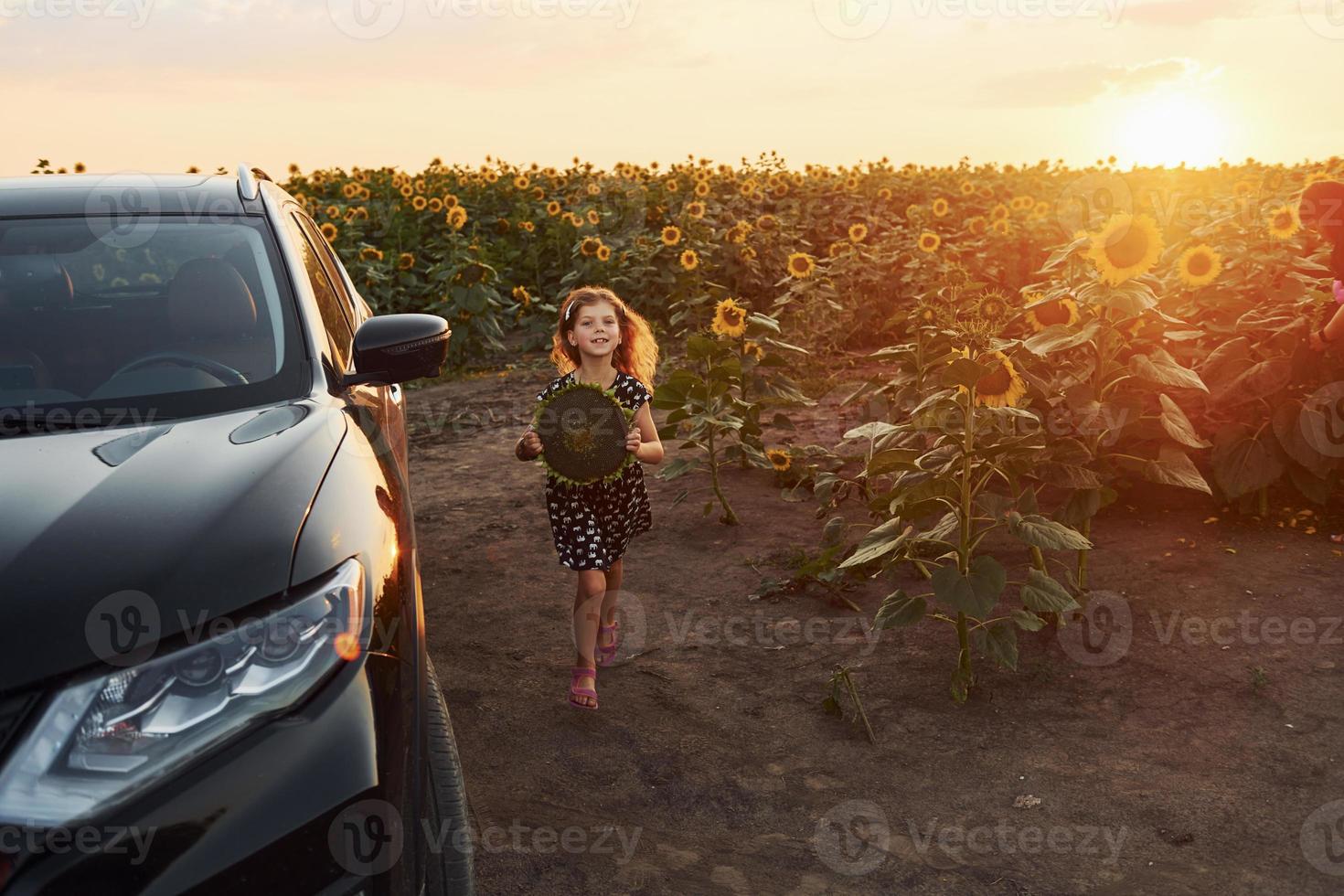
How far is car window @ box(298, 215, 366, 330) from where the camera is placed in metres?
4.17

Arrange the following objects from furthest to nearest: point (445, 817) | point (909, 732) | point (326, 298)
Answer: point (909, 732), point (326, 298), point (445, 817)

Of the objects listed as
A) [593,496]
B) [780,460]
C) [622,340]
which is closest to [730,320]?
[780,460]

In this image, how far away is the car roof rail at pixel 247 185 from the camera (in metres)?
3.53

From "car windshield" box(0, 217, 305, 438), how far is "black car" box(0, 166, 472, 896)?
17 mm

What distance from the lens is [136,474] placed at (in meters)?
2.10

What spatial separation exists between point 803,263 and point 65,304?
17.1 feet

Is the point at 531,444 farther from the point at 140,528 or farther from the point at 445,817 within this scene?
the point at 140,528

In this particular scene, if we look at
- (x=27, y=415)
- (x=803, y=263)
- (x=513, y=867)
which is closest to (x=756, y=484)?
(x=803, y=263)

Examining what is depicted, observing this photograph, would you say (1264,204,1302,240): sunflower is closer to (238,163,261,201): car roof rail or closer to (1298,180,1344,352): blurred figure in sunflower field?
(1298,180,1344,352): blurred figure in sunflower field

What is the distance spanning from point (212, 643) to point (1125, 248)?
3.35 m

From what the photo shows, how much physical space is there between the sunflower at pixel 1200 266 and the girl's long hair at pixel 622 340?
2.25 meters

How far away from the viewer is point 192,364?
2.87 m

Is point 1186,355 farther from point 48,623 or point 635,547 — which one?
point 48,623

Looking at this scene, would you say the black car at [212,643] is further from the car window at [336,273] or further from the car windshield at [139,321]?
the car window at [336,273]
